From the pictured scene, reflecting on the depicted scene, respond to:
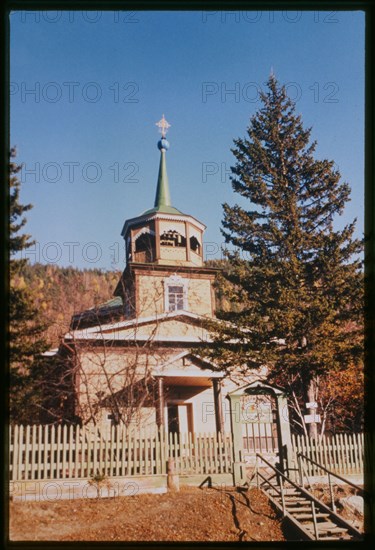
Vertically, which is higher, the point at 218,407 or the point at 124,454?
the point at 218,407

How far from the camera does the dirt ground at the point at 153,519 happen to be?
27.1ft

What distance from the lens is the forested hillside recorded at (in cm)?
1386

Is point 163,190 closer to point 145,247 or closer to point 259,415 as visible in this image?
point 145,247

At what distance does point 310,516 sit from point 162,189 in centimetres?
1682

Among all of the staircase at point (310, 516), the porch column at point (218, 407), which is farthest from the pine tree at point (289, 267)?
the staircase at point (310, 516)

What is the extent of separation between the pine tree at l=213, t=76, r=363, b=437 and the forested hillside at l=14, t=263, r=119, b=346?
4379 millimetres

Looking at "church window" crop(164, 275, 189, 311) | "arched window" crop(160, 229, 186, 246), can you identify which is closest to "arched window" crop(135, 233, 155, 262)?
"arched window" crop(160, 229, 186, 246)

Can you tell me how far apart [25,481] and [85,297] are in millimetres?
6319

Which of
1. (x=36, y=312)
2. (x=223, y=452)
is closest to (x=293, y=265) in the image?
(x=223, y=452)

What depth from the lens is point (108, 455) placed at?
37.2 ft

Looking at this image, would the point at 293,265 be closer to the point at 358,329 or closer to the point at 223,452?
the point at 358,329

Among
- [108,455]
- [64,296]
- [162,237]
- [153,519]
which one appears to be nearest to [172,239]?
[162,237]

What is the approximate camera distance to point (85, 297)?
1535 centimetres

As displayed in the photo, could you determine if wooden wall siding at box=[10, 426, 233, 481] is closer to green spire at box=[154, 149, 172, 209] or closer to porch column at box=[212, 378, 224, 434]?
porch column at box=[212, 378, 224, 434]
